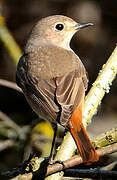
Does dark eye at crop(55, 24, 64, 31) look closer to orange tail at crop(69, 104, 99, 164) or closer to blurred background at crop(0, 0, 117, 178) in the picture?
orange tail at crop(69, 104, 99, 164)

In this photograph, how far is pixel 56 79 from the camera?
161 inches

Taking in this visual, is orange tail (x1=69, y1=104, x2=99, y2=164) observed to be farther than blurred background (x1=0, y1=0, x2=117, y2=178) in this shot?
No

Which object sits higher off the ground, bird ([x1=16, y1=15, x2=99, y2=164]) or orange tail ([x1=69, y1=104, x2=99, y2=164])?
bird ([x1=16, y1=15, x2=99, y2=164])

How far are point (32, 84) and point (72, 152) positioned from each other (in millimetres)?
805

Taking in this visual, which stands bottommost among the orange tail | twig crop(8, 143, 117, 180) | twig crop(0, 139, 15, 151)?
twig crop(8, 143, 117, 180)

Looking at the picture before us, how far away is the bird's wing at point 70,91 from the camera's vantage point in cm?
362

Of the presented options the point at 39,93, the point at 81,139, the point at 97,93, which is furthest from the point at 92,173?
the point at 39,93

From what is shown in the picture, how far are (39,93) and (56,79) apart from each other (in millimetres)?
179

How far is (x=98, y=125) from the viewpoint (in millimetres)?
6688

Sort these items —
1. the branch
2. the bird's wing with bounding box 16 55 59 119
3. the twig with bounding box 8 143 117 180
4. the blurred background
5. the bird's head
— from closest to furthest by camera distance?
the twig with bounding box 8 143 117 180
the branch
the bird's wing with bounding box 16 55 59 119
the bird's head
the blurred background

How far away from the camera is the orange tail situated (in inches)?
127

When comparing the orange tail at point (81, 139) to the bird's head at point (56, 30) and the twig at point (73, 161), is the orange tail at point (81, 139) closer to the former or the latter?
the twig at point (73, 161)

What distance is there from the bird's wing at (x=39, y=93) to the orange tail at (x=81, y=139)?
0.18m

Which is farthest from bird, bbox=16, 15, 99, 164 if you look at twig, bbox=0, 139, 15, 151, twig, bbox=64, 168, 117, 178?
twig, bbox=0, 139, 15, 151
